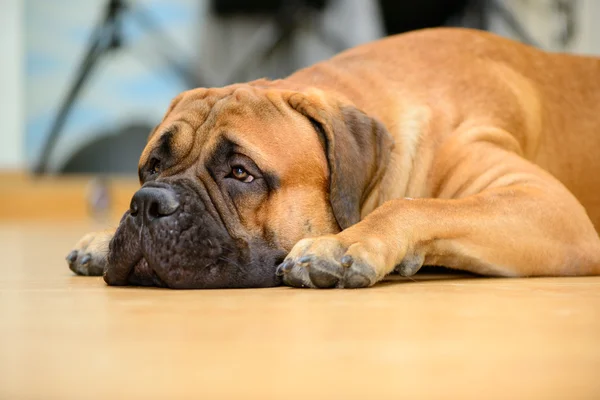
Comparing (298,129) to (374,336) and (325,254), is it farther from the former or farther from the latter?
(374,336)

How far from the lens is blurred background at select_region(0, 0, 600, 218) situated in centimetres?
838

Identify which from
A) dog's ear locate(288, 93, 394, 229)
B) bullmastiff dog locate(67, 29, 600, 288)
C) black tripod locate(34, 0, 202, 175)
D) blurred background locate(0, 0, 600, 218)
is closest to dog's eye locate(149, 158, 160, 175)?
bullmastiff dog locate(67, 29, 600, 288)

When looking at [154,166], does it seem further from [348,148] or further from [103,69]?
[103,69]

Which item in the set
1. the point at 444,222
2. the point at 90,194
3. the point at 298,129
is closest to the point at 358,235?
the point at 444,222

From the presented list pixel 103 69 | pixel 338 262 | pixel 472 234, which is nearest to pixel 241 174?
pixel 338 262

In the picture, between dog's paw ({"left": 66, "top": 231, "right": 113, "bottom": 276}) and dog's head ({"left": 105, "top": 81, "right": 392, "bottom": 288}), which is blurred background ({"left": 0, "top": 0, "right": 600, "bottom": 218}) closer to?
dog's paw ({"left": 66, "top": 231, "right": 113, "bottom": 276})

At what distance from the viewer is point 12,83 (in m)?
8.52

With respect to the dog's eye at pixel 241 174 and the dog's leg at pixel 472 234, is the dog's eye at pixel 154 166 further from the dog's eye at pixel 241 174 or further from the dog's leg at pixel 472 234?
the dog's leg at pixel 472 234

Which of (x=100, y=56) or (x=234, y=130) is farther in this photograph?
(x=100, y=56)

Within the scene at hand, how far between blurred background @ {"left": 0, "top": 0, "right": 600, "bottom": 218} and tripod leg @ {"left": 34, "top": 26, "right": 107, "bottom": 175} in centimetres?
1

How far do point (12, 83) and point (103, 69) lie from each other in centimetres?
97

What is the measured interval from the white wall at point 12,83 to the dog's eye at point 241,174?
687cm

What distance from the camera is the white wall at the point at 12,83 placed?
333 inches

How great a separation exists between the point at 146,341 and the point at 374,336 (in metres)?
0.35
